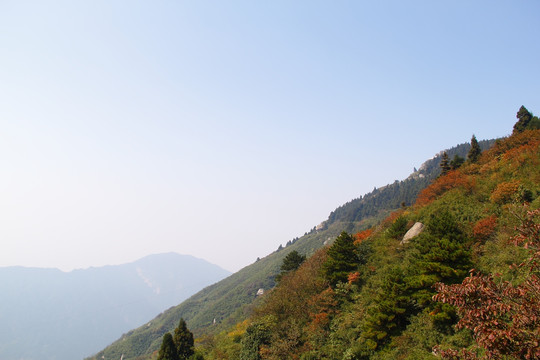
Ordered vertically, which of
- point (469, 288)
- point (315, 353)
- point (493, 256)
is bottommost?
Result: point (315, 353)

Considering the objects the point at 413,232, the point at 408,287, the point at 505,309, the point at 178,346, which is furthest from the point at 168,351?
the point at 505,309

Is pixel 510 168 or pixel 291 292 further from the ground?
pixel 510 168

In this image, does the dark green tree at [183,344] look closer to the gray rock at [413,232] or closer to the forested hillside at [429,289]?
the forested hillside at [429,289]

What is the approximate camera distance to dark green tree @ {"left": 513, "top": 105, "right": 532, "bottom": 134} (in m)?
59.0

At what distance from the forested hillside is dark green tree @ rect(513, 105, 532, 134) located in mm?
22103

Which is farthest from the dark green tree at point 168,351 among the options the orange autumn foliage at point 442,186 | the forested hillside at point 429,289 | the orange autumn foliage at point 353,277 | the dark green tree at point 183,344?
the orange autumn foliage at point 442,186

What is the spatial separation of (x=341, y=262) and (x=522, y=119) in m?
56.2

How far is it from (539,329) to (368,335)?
797 inches

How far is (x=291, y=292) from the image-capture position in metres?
36.4

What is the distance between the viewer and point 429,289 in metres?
22.0

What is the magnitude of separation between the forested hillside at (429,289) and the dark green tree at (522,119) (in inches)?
870

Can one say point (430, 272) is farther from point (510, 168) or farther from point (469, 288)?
point (510, 168)

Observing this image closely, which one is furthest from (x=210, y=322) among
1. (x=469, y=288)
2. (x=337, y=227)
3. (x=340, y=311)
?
(x=469, y=288)

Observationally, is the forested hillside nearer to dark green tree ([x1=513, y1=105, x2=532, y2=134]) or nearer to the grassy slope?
the grassy slope
